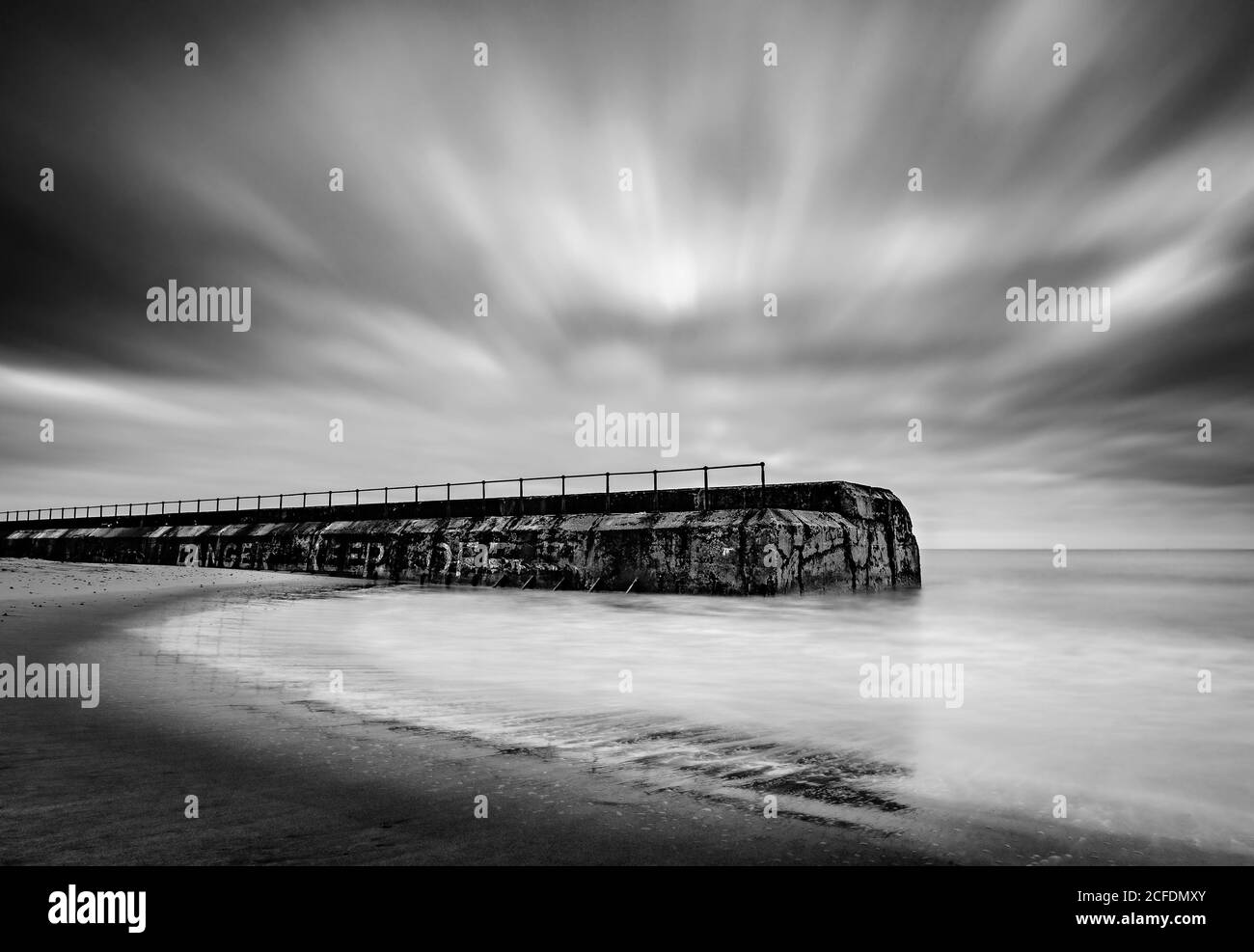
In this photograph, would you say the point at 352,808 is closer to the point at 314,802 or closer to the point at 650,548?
the point at 314,802

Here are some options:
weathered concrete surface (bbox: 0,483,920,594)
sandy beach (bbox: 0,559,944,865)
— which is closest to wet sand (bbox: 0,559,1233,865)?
sandy beach (bbox: 0,559,944,865)

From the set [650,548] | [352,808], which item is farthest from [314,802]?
[650,548]

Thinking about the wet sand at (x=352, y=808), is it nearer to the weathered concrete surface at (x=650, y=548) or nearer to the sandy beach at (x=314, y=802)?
the sandy beach at (x=314, y=802)

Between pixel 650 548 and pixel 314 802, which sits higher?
pixel 650 548

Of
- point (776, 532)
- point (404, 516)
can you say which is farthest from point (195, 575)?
point (776, 532)

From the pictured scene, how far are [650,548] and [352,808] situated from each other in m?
12.5

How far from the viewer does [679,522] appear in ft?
48.7

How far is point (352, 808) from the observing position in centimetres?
263

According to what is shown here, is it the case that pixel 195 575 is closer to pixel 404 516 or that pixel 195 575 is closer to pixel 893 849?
pixel 404 516

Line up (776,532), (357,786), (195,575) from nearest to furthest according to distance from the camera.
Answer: (357,786) < (776,532) < (195,575)

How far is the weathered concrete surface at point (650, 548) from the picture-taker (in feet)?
45.3

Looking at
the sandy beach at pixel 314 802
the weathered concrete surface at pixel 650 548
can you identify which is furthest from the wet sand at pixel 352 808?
the weathered concrete surface at pixel 650 548

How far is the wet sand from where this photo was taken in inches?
88.8
